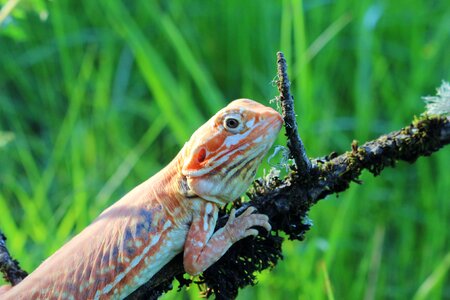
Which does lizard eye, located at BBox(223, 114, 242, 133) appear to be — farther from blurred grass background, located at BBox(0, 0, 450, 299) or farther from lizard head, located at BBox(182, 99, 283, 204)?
blurred grass background, located at BBox(0, 0, 450, 299)

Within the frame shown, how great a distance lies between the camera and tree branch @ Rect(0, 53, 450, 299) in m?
2.55

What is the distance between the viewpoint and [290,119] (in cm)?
229

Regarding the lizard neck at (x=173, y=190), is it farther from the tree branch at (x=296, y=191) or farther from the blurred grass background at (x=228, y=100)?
the blurred grass background at (x=228, y=100)

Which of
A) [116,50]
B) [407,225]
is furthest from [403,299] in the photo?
[116,50]

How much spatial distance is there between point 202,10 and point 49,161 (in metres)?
1.86

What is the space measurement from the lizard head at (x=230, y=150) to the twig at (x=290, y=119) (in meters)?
0.24

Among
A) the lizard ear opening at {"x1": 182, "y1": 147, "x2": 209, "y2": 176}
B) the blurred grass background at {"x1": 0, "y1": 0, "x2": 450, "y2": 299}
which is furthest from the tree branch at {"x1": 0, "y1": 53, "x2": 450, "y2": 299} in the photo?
the blurred grass background at {"x1": 0, "y1": 0, "x2": 450, "y2": 299}

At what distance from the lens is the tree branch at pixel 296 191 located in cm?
255

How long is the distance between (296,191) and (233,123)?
1.29 feet

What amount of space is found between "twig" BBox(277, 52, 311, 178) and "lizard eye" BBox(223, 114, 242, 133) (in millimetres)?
364

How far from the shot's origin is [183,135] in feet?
14.2

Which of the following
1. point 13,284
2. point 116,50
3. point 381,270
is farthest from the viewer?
point 116,50

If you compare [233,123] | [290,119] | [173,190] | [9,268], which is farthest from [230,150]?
[9,268]

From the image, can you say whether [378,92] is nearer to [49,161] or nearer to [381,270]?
[381,270]
